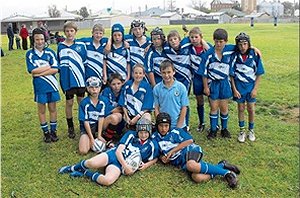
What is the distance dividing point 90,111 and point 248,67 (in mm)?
2148

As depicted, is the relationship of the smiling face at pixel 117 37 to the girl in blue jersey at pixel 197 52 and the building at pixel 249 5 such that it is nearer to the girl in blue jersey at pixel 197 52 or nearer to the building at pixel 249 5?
the girl in blue jersey at pixel 197 52

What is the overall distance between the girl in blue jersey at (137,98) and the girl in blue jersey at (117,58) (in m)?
0.49

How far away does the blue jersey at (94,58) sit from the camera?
5.82 metres

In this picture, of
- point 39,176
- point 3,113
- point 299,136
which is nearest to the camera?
point 39,176

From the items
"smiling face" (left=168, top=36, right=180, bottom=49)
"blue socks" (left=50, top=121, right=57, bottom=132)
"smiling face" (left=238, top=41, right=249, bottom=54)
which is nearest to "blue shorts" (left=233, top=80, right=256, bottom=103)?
"smiling face" (left=238, top=41, right=249, bottom=54)

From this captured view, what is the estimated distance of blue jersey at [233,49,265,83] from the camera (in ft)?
18.1

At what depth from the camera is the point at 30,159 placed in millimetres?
5277

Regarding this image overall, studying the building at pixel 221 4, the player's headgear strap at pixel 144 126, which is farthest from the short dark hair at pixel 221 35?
the building at pixel 221 4

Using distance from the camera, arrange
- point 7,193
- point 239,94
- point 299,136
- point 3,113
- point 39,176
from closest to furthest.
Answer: point 7,193, point 39,176, point 239,94, point 299,136, point 3,113

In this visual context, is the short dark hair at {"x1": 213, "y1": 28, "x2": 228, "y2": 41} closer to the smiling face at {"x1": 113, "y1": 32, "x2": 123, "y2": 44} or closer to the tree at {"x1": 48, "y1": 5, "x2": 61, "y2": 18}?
the smiling face at {"x1": 113, "y1": 32, "x2": 123, "y2": 44}

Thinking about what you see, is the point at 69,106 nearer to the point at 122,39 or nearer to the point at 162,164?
the point at 122,39

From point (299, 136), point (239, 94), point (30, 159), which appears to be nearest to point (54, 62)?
point (30, 159)

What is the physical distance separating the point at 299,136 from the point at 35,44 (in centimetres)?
399

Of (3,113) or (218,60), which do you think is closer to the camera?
(218,60)
